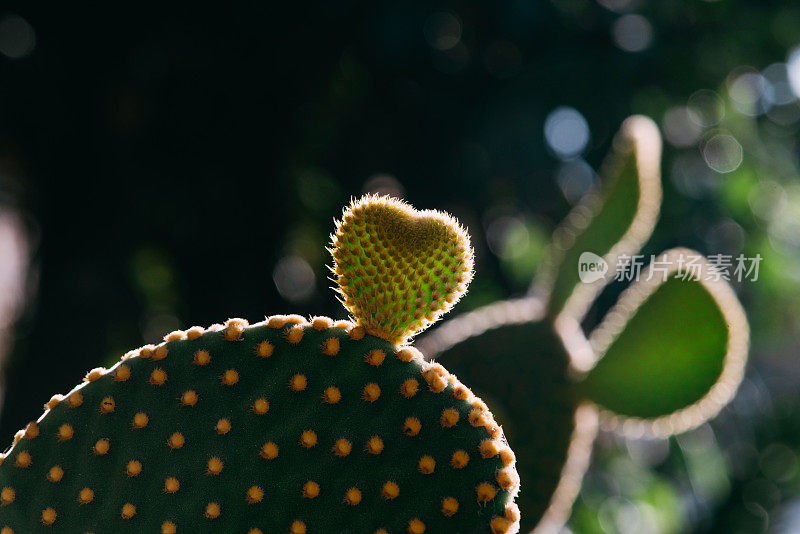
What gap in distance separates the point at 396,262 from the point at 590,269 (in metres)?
0.61

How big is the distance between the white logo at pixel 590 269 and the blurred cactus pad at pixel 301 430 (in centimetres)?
55

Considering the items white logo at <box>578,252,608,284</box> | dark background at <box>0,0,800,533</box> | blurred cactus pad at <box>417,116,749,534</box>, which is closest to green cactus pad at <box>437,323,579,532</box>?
blurred cactus pad at <box>417,116,749,534</box>

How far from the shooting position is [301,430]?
459mm

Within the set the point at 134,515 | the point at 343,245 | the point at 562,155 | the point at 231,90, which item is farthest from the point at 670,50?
the point at 134,515

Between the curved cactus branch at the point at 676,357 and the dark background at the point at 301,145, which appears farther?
the dark background at the point at 301,145

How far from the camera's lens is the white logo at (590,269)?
39.6 inches

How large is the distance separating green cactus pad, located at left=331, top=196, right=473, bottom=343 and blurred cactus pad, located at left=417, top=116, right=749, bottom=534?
0.44 m

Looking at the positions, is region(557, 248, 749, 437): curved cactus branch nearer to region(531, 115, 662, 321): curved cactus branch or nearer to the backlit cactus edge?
region(531, 115, 662, 321): curved cactus branch

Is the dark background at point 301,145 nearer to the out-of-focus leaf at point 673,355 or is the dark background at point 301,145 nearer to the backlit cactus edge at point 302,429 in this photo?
the out-of-focus leaf at point 673,355

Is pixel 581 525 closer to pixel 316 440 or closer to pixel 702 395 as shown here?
pixel 702 395

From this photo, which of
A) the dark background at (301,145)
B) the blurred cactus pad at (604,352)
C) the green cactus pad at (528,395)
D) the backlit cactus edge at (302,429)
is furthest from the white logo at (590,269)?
the dark background at (301,145)

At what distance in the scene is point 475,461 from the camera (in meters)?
0.43

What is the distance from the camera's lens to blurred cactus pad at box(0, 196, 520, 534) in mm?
439

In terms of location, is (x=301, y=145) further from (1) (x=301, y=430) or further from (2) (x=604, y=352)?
(1) (x=301, y=430)
